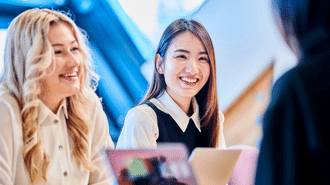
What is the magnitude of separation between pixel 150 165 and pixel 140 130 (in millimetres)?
547

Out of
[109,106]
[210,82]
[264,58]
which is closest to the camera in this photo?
Answer: [210,82]

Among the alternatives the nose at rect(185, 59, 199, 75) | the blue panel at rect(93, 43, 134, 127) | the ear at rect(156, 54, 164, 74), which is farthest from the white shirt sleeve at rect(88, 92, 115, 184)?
the blue panel at rect(93, 43, 134, 127)

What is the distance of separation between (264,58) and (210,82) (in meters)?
0.81

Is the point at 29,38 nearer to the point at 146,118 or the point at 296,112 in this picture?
the point at 146,118

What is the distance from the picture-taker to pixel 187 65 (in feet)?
5.25

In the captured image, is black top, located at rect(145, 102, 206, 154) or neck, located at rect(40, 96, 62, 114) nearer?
neck, located at rect(40, 96, 62, 114)

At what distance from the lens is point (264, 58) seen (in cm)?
231

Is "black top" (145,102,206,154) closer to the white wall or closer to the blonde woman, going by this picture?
the blonde woman

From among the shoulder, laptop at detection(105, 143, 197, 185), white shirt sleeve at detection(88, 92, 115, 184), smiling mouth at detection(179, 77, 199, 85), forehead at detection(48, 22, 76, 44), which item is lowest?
white shirt sleeve at detection(88, 92, 115, 184)

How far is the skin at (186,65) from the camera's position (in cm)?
160

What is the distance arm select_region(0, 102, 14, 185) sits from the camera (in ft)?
3.85

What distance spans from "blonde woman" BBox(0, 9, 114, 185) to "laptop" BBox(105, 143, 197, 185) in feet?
1.45

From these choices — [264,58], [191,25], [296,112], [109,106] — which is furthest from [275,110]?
[109,106]

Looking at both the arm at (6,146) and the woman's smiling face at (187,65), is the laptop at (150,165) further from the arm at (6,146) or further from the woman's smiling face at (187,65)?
the woman's smiling face at (187,65)
